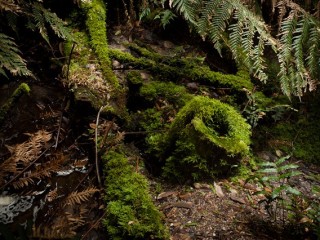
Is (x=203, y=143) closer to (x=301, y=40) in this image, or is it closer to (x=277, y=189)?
(x=277, y=189)

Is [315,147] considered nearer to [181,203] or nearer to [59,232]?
[181,203]

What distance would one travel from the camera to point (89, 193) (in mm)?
2482

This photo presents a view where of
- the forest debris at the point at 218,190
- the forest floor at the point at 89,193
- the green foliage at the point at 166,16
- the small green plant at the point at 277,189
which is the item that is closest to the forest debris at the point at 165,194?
the forest floor at the point at 89,193

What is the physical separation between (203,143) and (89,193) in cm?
116

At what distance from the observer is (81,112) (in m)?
3.21

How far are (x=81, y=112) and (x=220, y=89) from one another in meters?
1.98

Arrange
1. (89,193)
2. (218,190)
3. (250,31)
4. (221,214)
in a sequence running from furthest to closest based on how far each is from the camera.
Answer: (218,190) < (221,214) < (89,193) < (250,31)

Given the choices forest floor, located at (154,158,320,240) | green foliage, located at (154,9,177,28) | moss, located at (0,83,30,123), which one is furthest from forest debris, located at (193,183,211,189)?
green foliage, located at (154,9,177,28)

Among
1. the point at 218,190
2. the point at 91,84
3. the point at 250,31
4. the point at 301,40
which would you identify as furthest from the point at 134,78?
the point at 301,40

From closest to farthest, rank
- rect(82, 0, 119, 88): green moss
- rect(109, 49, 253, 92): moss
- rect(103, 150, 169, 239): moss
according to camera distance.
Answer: rect(103, 150, 169, 239): moss → rect(82, 0, 119, 88): green moss → rect(109, 49, 253, 92): moss

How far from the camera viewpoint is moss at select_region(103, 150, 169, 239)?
2.15 meters

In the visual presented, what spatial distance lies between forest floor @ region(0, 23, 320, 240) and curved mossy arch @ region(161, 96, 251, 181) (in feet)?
0.48

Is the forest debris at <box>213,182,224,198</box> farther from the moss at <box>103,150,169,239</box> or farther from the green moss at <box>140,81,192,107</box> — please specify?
the green moss at <box>140,81,192,107</box>

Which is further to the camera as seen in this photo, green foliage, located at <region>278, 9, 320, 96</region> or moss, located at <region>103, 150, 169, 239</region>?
moss, located at <region>103, 150, 169, 239</region>
